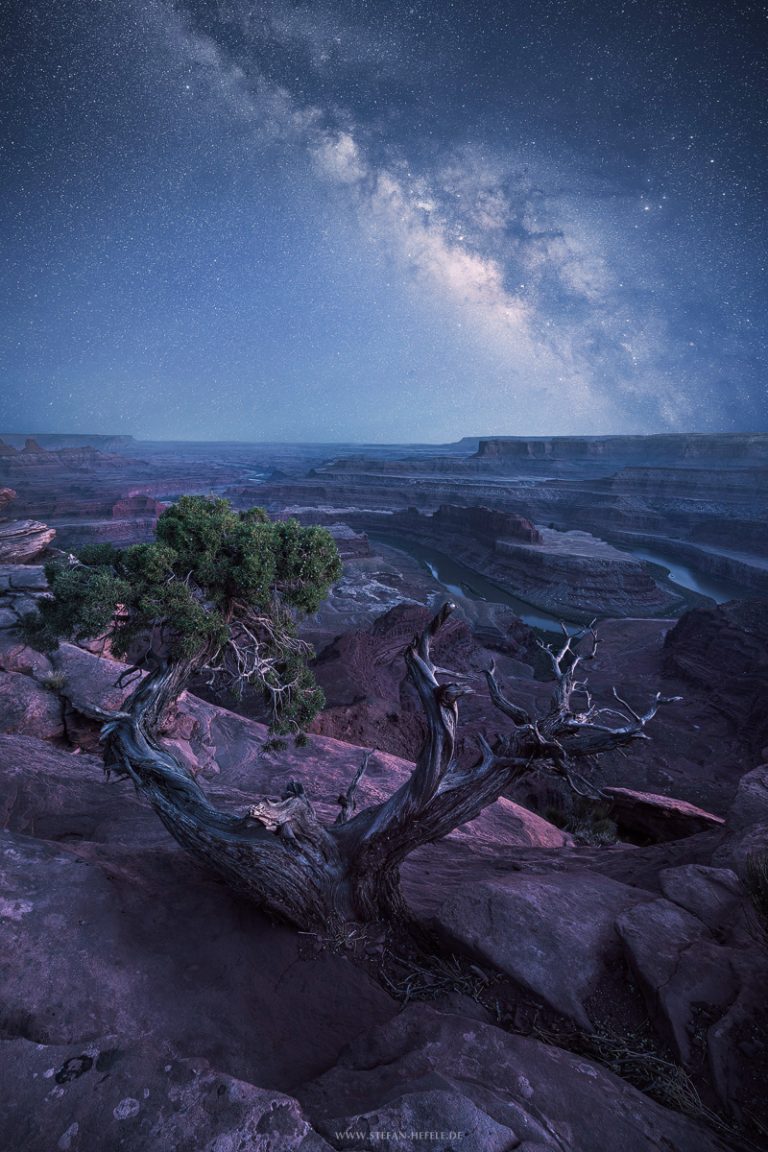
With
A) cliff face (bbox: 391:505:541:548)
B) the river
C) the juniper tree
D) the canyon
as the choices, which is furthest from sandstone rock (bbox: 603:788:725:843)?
cliff face (bbox: 391:505:541:548)

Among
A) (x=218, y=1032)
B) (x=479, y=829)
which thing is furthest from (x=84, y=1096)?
(x=479, y=829)

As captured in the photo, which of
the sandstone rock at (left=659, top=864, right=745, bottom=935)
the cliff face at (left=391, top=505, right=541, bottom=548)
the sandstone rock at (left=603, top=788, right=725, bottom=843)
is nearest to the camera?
the sandstone rock at (left=659, top=864, right=745, bottom=935)

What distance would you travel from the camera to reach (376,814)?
5730mm

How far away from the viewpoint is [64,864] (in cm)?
550

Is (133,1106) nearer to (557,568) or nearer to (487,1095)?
(487,1095)

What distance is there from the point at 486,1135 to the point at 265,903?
3305 millimetres

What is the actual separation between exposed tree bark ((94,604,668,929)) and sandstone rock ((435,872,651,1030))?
3.33 ft

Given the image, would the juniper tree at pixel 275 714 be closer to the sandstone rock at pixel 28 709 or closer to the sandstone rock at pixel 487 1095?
the sandstone rock at pixel 487 1095

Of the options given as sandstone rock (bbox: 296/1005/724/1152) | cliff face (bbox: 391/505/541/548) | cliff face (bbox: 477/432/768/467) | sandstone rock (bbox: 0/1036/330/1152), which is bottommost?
cliff face (bbox: 391/505/541/548)

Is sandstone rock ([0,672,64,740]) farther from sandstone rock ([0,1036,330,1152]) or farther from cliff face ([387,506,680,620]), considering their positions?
cliff face ([387,506,680,620])

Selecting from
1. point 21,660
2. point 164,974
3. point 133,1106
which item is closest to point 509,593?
point 21,660

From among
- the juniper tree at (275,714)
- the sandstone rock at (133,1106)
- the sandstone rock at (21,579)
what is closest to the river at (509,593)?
the sandstone rock at (21,579)

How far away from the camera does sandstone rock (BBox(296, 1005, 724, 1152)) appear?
3025mm

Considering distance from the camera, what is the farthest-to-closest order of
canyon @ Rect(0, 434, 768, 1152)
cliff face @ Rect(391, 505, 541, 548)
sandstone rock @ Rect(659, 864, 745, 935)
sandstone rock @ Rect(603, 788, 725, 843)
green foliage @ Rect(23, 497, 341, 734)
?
cliff face @ Rect(391, 505, 541, 548) → sandstone rock @ Rect(603, 788, 725, 843) → green foliage @ Rect(23, 497, 341, 734) → sandstone rock @ Rect(659, 864, 745, 935) → canyon @ Rect(0, 434, 768, 1152)
